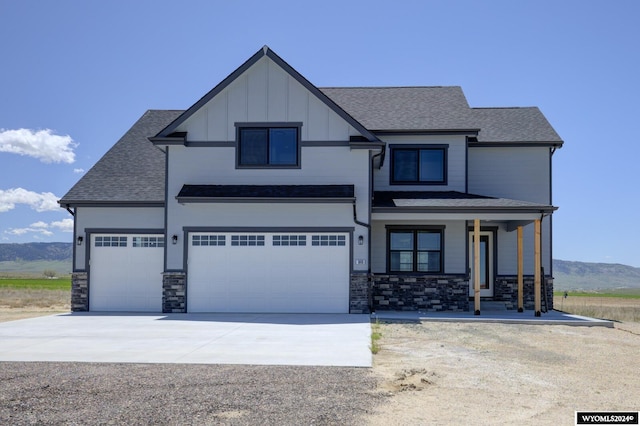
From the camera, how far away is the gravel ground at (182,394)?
6883mm

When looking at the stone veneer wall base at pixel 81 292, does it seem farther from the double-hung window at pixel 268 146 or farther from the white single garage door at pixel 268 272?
the double-hung window at pixel 268 146

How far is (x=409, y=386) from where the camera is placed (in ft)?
27.7

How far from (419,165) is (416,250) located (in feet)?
9.69

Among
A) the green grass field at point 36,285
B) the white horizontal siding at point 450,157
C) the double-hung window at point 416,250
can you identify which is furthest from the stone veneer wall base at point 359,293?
the green grass field at point 36,285

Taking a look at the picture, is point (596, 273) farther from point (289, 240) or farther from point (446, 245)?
point (289, 240)

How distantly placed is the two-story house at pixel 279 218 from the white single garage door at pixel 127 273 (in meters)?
0.04

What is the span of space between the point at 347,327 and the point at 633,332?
23.7 ft

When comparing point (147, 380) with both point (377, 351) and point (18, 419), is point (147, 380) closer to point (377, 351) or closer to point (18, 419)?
point (18, 419)

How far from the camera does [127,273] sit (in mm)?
19859

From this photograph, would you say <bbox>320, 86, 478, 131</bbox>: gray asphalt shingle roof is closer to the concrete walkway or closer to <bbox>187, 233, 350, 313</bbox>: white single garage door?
<bbox>187, 233, 350, 313</bbox>: white single garage door

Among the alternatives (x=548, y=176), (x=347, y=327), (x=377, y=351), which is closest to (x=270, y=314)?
(x=347, y=327)

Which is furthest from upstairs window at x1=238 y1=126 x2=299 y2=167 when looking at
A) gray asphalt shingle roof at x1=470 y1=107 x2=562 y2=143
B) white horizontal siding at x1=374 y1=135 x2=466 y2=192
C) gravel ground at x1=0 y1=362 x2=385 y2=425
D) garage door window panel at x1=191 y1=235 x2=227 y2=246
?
Answer: gravel ground at x1=0 y1=362 x2=385 y2=425

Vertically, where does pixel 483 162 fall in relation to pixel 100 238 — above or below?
above

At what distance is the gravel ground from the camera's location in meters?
6.88
